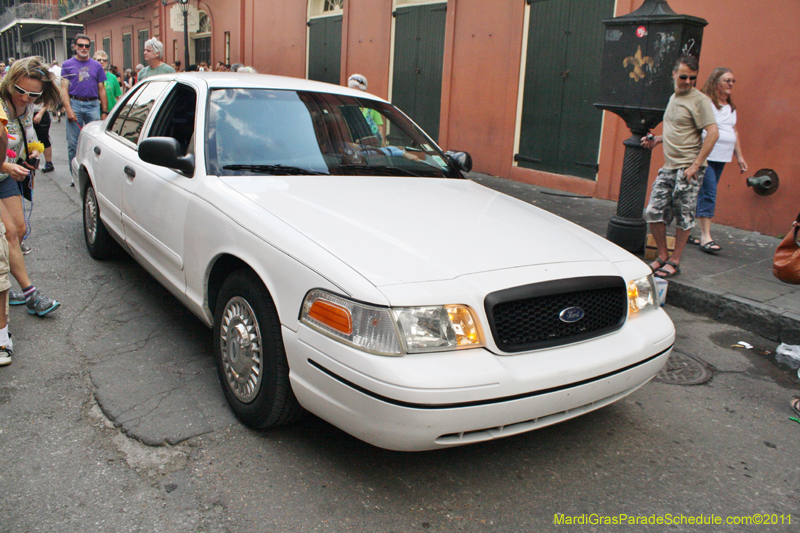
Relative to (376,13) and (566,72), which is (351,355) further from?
(376,13)

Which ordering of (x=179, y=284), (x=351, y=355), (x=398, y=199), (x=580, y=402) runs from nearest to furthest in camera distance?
(x=351, y=355) → (x=580, y=402) → (x=398, y=199) → (x=179, y=284)

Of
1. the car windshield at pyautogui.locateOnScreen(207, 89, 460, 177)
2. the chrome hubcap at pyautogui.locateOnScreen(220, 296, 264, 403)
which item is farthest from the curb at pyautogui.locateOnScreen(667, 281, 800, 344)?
the chrome hubcap at pyautogui.locateOnScreen(220, 296, 264, 403)

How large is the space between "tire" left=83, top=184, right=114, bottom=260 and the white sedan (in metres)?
1.42

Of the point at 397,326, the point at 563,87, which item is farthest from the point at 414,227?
the point at 563,87

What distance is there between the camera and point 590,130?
9750 mm

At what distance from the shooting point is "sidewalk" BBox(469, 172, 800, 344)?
192 inches

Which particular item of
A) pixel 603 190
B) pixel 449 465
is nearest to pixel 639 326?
pixel 449 465

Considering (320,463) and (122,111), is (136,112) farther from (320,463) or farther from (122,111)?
(320,463)

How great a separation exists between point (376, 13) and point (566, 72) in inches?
235

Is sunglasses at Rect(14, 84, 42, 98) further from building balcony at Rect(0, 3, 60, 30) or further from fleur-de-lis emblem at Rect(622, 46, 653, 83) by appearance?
building balcony at Rect(0, 3, 60, 30)

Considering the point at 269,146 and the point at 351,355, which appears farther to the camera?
the point at 269,146

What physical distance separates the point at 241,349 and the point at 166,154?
119cm

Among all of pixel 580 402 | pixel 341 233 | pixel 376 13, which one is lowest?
pixel 580 402

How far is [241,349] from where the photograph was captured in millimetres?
3031
